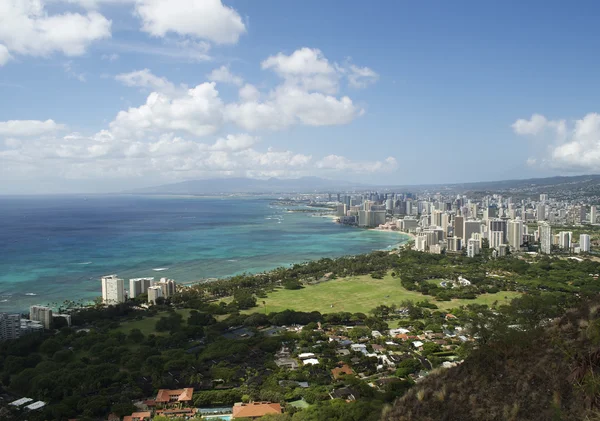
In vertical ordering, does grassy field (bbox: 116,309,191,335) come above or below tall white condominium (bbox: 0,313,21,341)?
below

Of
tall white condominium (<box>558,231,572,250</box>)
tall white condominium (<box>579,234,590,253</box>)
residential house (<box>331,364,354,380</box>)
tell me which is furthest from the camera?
tall white condominium (<box>558,231,572,250</box>)

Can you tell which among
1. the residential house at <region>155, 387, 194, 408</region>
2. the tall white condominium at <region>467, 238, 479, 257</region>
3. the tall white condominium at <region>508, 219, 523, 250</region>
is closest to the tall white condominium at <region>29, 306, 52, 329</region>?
the residential house at <region>155, 387, 194, 408</region>

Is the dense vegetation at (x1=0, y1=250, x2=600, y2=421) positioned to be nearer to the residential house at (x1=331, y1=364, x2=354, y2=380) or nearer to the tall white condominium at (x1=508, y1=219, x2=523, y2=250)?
the residential house at (x1=331, y1=364, x2=354, y2=380)

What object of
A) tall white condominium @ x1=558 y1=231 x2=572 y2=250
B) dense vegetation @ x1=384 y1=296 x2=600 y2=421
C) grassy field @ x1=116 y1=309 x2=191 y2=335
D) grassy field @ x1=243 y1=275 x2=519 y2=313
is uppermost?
dense vegetation @ x1=384 y1=296 x2=600 y2=421

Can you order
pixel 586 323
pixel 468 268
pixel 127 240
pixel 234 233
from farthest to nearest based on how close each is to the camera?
1. pixel 234 233
2. pixel 127 240
3. pixel 468 268
4. pixel 586 323

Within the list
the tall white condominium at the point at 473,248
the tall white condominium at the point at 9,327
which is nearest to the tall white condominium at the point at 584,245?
the tall white condominium at the point at 473,248

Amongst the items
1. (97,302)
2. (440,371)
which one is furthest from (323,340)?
(97,302)

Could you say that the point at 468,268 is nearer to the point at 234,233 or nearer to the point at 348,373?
the point at 348,373

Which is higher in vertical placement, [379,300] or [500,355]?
[500,355]
